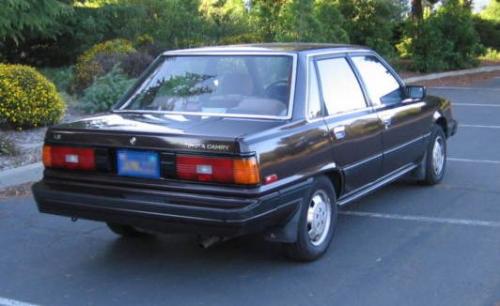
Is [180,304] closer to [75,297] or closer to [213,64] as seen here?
[75,297]

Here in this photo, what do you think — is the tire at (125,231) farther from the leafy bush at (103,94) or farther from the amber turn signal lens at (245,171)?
the leafy bush at (103,94)

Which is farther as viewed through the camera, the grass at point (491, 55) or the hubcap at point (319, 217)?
the grass at point (491, 55)

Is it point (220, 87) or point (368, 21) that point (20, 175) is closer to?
point (220, 87)

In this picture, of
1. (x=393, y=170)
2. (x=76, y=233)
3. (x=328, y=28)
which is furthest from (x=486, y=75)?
(x=76, y=233)

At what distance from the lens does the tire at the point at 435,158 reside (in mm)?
7352

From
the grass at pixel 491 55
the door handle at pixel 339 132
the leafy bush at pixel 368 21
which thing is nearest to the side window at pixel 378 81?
the door handle at pixel 339 132

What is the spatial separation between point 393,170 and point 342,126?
3.95 ft

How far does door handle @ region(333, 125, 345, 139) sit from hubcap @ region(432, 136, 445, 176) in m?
2.23

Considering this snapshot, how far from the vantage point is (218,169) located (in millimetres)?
4543

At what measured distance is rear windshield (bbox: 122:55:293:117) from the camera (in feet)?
17.2

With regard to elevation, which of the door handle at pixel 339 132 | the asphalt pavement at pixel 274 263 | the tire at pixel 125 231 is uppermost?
the door handle at pixel 339 132

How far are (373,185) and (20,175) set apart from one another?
3.98 meters

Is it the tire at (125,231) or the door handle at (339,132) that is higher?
the door handle at (339,132)

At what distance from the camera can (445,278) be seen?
15.8 ft
